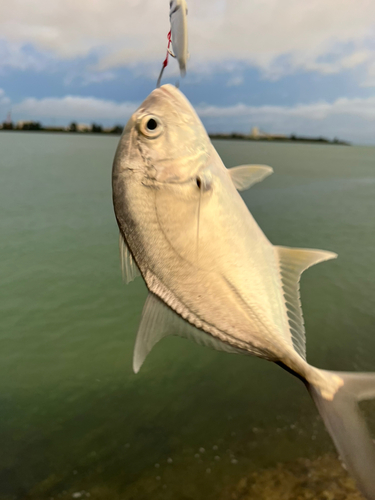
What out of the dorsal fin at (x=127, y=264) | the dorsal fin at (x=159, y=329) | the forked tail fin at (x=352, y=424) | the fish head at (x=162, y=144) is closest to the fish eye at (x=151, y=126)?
the fish head at (x=162, y=144)

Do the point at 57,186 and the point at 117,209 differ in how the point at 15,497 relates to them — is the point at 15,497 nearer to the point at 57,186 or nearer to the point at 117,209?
the point at 117,209

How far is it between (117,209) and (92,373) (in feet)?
12.7

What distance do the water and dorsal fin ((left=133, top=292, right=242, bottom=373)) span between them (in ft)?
7.64

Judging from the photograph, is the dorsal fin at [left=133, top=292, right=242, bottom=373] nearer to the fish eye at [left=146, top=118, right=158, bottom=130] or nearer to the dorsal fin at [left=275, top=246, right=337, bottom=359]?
the dorsal fin at [left=275, top=246, right=337, bottom=359]

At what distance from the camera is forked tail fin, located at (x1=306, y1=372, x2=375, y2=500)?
1.24m

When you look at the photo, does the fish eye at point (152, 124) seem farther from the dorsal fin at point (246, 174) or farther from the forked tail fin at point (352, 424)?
the forked tail fin at point (352, 424)

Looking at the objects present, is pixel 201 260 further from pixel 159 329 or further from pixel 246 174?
pixel 246 174

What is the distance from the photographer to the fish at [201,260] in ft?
4.44

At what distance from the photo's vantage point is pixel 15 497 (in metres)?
3.08

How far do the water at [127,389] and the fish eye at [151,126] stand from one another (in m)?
3.17

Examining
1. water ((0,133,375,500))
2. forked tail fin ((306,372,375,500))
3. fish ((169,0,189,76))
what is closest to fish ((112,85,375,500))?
forked tail fin ((306,372,375,500))

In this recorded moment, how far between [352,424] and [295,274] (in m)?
0.65

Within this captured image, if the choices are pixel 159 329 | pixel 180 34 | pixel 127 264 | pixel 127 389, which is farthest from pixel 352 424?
pixel 127 389

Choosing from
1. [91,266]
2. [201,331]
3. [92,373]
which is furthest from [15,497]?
[91,266]
